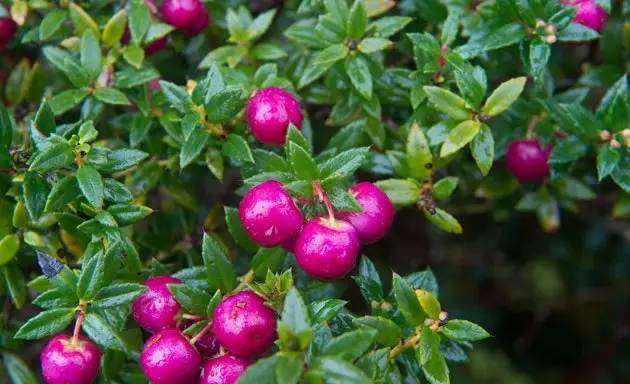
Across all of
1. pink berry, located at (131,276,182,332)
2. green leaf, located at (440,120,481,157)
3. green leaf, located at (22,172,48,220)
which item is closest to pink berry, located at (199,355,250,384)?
pink berry, located at (131,276,182,332)

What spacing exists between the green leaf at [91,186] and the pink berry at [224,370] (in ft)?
1.60

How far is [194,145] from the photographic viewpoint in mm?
1889

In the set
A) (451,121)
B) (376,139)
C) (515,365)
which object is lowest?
(515,365)

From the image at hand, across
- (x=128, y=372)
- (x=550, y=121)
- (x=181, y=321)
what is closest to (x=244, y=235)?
(x=181, y=321)

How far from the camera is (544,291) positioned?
3.71 m

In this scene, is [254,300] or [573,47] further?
[573,47]

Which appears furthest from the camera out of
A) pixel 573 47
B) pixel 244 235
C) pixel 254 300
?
pixel 573 47

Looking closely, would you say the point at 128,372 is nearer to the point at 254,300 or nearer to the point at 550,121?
the point at 254,300

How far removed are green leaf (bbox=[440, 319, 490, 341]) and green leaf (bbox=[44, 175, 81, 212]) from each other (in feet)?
3.23

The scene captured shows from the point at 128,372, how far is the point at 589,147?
1.52 metres

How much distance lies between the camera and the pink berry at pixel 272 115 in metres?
1.85

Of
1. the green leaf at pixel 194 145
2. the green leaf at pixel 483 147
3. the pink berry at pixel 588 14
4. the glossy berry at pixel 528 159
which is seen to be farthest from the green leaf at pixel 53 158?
the pink berry at pixel 588 14

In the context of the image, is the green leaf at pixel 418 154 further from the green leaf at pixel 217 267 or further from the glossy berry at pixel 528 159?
the green leaf at pixel 217 267

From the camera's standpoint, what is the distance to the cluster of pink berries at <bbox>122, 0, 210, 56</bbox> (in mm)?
2256
